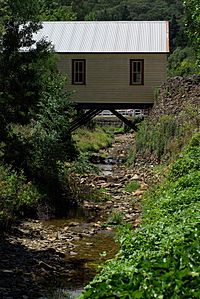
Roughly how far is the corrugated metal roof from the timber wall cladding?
389 millimetres

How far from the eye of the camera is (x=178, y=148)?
76.3ft

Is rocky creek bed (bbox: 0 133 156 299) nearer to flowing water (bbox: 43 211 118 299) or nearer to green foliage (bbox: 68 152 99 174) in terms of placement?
flowing water (bbox: 43 211 118 299)

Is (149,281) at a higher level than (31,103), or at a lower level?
lower

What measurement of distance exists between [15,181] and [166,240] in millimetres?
11586

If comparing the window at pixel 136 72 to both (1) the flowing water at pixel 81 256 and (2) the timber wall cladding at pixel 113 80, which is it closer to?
(2) the timber wall cladding at pixel 113 80

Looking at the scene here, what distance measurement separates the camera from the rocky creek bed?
1266 cm

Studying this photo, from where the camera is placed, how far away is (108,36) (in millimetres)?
33219

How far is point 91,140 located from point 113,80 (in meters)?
9.20

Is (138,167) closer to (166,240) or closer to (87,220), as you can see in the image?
(87,220)

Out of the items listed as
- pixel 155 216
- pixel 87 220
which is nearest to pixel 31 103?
pixel 87 220

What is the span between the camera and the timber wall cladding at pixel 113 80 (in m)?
31.9

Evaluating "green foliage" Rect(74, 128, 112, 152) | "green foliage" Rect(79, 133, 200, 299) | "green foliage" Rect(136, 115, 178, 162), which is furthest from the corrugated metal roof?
"green foliage" Rect(79, 133, 200, 299)

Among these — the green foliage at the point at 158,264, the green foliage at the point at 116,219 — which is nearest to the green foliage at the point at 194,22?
the green foliage at the point at 116,219

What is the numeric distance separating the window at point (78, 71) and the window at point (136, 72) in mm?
2373
